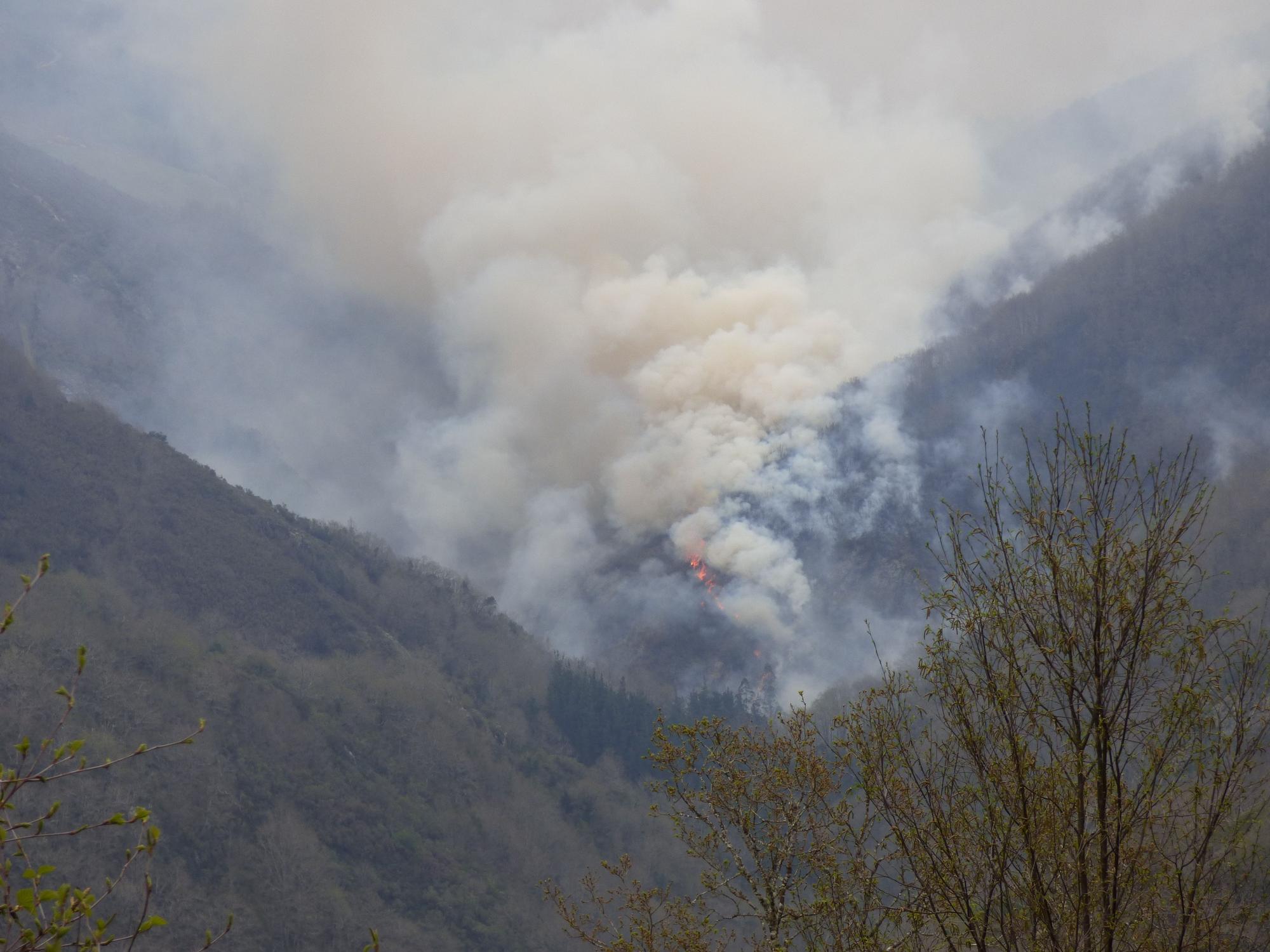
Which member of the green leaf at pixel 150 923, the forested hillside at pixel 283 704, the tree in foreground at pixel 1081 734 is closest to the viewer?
the green leaf at pixel 150 923

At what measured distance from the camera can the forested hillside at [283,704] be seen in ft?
329

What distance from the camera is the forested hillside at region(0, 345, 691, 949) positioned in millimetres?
100188

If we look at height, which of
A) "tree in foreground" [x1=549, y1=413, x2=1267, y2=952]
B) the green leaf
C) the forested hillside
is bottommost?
the green leaf

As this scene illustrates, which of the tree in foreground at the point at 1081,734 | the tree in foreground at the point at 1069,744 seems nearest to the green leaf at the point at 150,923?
the tree in foreground at the point at 1081,734

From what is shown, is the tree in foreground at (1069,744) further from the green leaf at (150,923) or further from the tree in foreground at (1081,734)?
the green leaf at (150,923)

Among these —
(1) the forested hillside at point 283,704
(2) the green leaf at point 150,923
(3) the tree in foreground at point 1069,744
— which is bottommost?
(2) the green leaf at point 150,923

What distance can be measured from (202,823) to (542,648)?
317 feet

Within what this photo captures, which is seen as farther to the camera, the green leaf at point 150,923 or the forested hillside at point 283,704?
the forested hillside at point 283,704

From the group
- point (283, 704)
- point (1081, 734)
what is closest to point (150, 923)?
point (1081, 734)

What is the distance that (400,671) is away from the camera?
155625 millimetres

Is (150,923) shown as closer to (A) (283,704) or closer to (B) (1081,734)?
(B) (1081,734)

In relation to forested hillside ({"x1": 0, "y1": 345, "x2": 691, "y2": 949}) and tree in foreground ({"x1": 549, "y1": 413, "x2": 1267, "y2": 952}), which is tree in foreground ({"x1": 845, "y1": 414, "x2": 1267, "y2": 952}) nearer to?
tree in foreground ({"x1": 549, "y1": 413, "x2": 1267, "y2": 952})

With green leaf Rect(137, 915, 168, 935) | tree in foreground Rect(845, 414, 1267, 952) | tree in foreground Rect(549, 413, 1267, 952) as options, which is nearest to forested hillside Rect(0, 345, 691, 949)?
tree in foreground Rect(549, 413, 1267, 952)

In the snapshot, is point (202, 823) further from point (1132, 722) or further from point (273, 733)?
point (1132, 722)
